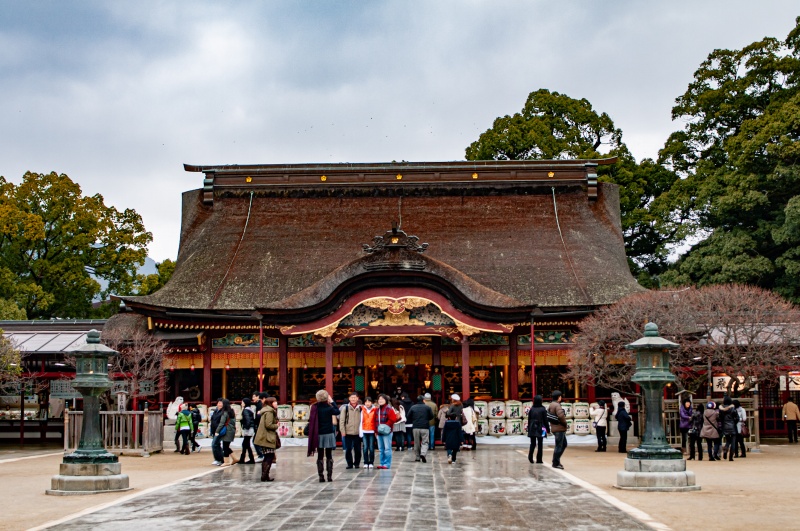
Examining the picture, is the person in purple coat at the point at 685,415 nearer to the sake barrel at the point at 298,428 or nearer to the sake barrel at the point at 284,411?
the sake barrel at the point at 298,428

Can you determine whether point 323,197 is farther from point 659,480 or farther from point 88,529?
point 88,529

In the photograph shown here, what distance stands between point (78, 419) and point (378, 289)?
29.3 ft

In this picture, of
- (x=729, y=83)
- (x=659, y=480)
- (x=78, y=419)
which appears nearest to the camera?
(x=659, y=480)

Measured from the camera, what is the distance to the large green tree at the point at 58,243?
140 ft

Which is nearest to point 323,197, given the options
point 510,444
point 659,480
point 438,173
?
point 438,173

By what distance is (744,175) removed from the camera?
37.5m

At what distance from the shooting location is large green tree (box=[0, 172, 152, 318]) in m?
42.7

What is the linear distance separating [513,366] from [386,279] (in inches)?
201

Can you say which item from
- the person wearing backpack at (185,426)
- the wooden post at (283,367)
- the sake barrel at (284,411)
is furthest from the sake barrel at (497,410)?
the person wearing backpack at (185,426)

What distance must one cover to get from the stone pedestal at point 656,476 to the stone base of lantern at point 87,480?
853 cm

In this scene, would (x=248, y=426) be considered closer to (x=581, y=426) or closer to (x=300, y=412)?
(x=300, y=412)

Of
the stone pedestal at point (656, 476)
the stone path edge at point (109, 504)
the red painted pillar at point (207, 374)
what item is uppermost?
the red painted pillar at point (207, 374)

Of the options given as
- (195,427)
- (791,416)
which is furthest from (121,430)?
(791,416)

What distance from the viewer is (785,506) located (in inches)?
549
